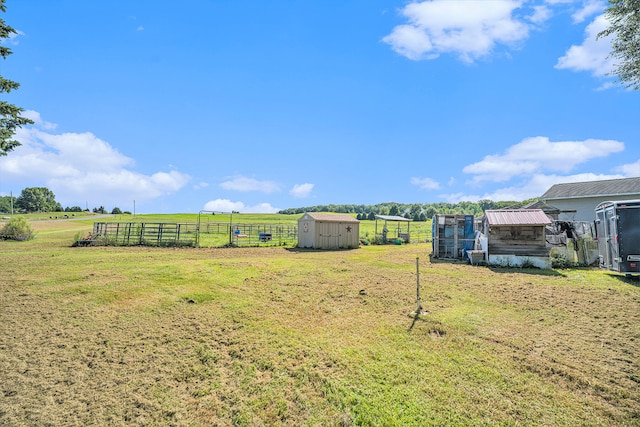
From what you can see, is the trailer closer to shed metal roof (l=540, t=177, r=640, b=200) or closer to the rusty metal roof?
the rusty metal roof

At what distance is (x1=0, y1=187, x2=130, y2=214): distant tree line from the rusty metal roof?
118921 mm

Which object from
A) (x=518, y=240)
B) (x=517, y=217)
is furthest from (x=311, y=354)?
(x=517, y=217)

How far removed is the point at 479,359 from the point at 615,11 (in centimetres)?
1454

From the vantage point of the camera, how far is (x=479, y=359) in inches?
206

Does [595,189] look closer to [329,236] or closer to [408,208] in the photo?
[329,236]

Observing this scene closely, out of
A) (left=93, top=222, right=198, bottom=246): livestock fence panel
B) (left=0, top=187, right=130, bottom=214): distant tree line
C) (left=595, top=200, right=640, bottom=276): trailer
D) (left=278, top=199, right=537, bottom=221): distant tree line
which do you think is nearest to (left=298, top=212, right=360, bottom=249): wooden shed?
(left=93, top=222, right=198, bottom=246): livestock fence panel

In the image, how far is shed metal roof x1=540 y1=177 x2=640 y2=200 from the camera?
976 inches

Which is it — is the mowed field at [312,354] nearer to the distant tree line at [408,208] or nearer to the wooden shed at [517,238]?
the wooden shed at [517,238]

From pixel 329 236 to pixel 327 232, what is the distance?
0.39m

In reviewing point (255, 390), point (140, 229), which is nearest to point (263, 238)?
point (140, 229)

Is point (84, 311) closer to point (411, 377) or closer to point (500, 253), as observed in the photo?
point (411, 377)

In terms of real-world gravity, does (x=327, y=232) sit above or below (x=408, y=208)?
below

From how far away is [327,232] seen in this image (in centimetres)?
2555

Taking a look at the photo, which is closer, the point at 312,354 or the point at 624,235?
the point at 312,354
